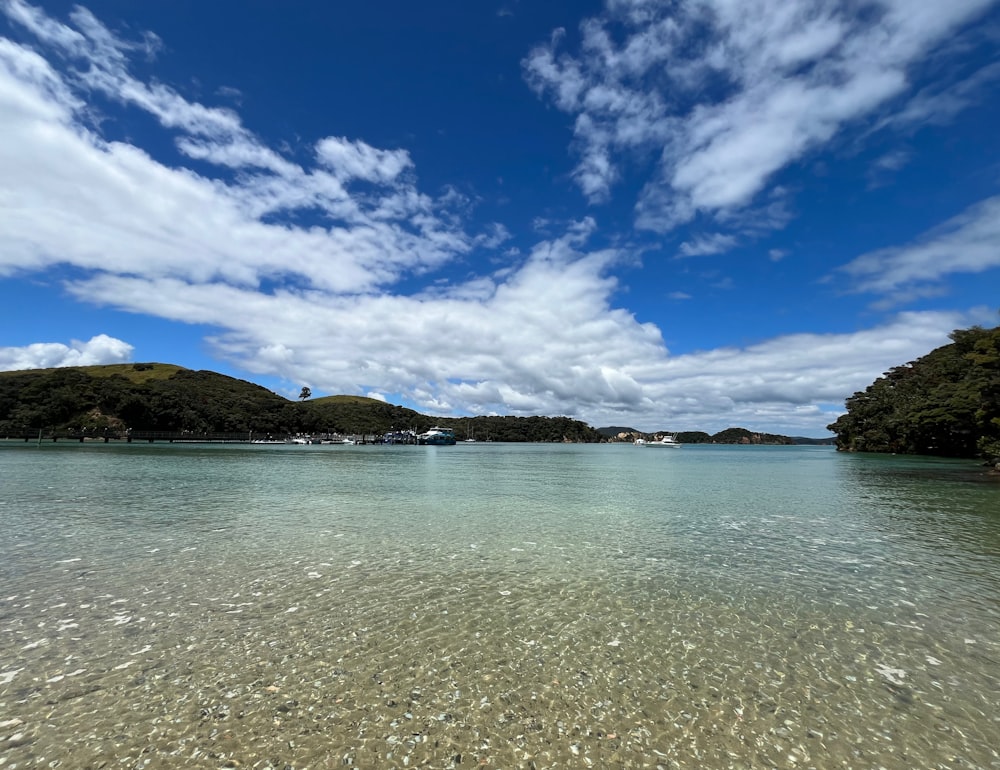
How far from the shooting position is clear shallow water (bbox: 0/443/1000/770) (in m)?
6.27

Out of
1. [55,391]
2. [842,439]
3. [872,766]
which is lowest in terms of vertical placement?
[872,766]

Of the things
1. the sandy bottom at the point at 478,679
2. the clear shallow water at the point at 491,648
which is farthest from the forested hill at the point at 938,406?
the sandy bottom at the point at 478,679

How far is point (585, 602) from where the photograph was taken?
1176 centimetres

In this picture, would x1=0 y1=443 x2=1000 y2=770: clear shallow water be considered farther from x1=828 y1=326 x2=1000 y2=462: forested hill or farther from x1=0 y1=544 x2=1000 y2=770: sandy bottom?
x1=828 y1=326 x2=1000 y2=462: forested hill

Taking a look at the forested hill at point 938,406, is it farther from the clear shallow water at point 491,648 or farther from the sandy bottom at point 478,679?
the sandy bottom at point 478,679

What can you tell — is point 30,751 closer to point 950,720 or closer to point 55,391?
point 950,720

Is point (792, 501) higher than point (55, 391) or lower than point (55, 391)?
lower

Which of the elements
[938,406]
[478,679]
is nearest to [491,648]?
[478,679]

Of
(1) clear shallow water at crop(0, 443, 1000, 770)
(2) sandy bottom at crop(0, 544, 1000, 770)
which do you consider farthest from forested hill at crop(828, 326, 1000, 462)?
(2) sandy bottom at crop(0, 544, 1000, 770)

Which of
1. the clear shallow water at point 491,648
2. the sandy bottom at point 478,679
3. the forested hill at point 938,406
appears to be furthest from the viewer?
the forested hill at point 938,406

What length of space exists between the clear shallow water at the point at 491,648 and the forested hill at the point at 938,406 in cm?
5544

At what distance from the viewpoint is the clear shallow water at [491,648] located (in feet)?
20.6

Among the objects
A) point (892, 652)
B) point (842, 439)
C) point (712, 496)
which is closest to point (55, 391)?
point (712, 496)

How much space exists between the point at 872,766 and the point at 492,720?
4.71m
